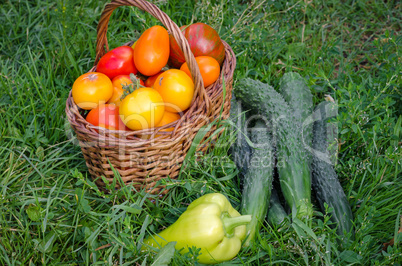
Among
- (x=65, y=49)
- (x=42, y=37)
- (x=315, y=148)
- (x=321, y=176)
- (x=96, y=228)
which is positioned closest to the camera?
(x=96, y=228)

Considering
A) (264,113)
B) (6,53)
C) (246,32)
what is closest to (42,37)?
(6,53)

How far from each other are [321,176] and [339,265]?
1.72 ft

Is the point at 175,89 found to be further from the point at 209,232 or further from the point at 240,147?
the point at 209,232

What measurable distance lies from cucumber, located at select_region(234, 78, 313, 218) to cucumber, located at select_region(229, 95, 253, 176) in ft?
0.40

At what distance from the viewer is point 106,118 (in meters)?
2.03

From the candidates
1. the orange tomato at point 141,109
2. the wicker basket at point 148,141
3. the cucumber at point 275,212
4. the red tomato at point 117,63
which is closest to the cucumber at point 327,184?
the cucumber at point 275,212

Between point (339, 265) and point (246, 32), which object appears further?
point (246, 32)

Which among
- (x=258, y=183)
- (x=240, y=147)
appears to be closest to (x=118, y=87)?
(x=240, y=147)

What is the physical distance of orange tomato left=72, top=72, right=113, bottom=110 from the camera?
2.06m

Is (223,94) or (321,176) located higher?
(223,94)

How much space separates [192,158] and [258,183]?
402mm

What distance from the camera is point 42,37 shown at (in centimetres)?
310

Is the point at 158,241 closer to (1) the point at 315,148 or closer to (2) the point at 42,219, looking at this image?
(2) the point at 42,219

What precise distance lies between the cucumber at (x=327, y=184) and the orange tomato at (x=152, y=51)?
1075 millimetres
